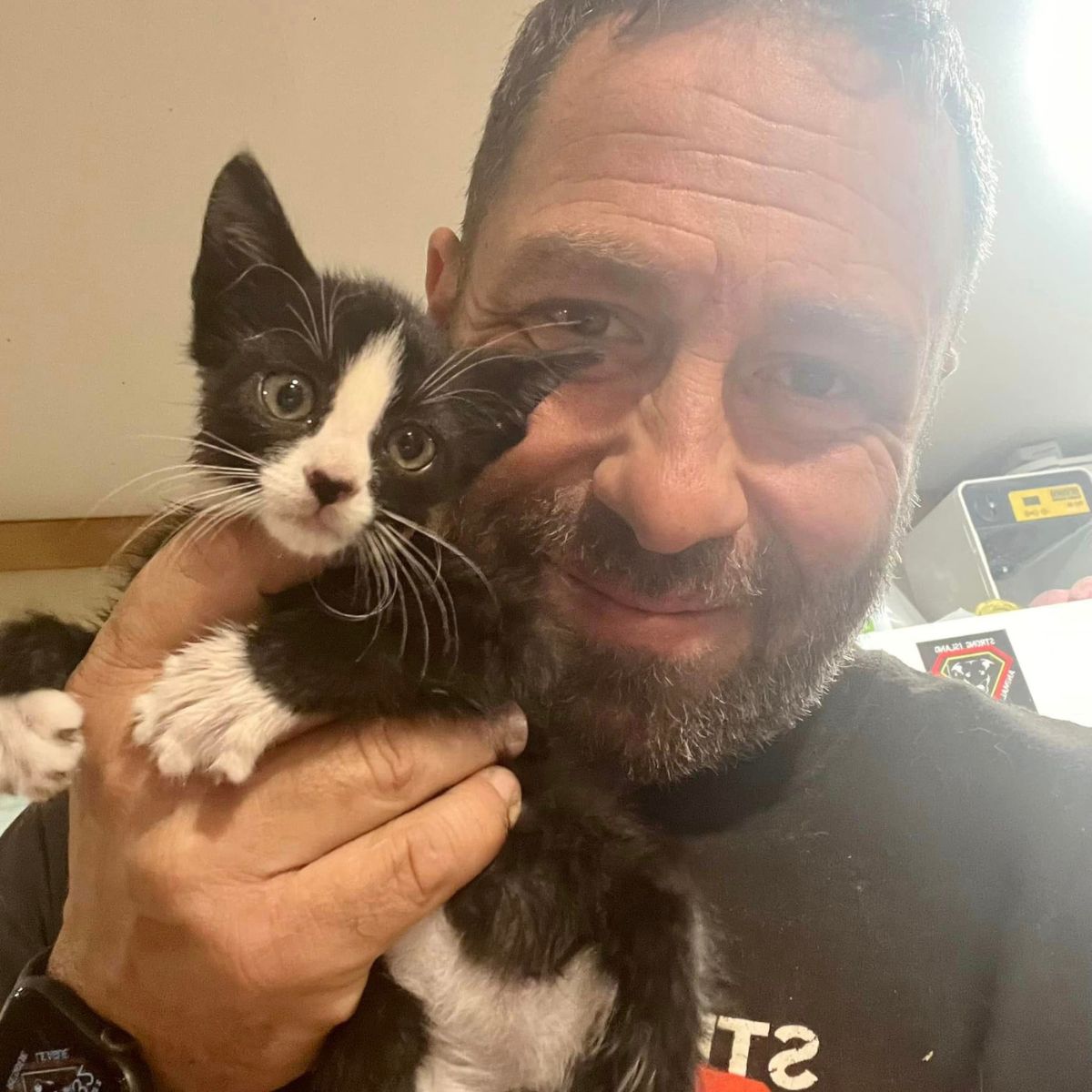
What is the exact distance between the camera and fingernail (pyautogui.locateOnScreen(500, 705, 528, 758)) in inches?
35.7

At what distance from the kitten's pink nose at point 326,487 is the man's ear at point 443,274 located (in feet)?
2.02

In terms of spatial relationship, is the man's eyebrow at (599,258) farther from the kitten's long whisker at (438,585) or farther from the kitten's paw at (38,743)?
the kitten's paw at (38,743)

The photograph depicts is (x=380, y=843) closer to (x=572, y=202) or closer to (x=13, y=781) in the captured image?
(x=13, y=781)

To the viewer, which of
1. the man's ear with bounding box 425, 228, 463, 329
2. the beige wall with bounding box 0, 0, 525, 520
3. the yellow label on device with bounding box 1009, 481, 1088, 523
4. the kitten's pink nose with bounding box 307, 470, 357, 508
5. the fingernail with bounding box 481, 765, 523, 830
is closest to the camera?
the kitten's pink nose with bounding box 307, 470, 357, 508

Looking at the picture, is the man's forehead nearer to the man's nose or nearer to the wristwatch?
the man's nose

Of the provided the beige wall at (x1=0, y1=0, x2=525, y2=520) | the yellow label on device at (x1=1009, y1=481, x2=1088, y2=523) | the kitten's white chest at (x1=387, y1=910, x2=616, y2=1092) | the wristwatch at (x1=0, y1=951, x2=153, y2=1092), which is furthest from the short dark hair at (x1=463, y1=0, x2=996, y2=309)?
the yellow label on device at (x1=1009, y1=481, x2=1088, y2=523)

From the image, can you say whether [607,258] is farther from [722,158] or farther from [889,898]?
[889,898]

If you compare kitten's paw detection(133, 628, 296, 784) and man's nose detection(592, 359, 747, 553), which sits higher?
man's nose detection(592, 359, 747, 553)

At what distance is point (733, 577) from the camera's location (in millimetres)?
1055

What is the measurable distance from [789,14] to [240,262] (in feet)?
2.60

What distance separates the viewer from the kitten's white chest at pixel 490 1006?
89 centimetres

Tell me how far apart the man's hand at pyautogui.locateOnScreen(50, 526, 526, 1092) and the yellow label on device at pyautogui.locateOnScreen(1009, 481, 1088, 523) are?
8.83 ft

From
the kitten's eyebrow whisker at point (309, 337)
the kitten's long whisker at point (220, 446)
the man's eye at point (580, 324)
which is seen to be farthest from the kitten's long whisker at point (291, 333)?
the man's eye at point (580, 324)

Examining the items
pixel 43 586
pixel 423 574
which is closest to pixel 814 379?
pixel 423 574
